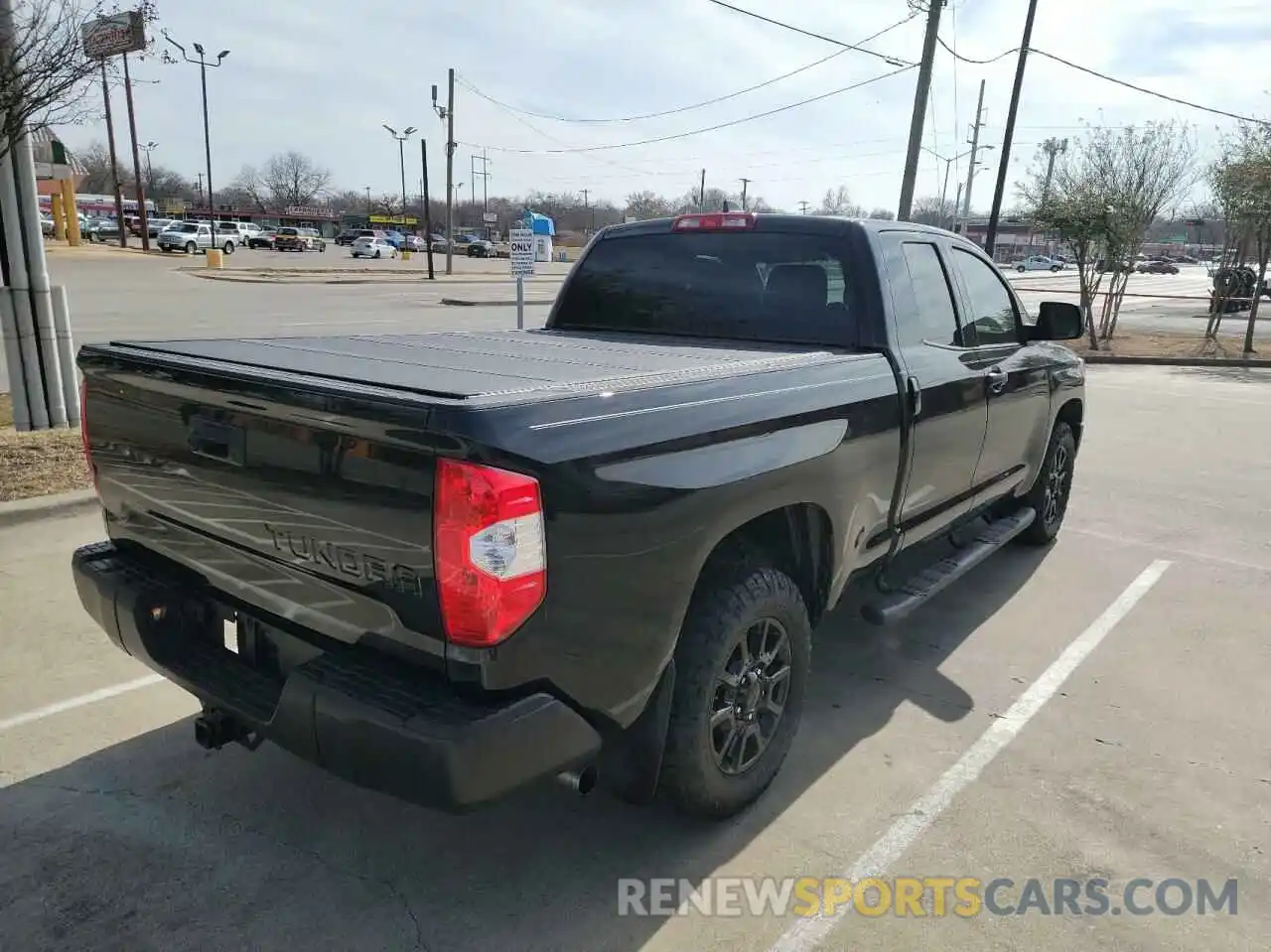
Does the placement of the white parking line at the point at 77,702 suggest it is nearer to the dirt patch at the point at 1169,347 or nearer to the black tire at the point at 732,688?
the black tire at the point at 732,688

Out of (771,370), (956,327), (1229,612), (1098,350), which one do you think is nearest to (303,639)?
(771,370)

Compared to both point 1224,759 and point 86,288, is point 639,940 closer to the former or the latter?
point 1224,759

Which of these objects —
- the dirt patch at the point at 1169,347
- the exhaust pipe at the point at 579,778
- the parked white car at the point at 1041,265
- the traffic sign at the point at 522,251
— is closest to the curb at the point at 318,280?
the traffic sign at the point at 522,251

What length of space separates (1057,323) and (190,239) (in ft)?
182

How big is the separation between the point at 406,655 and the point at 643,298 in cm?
253

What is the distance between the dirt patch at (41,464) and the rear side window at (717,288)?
3.68 meters

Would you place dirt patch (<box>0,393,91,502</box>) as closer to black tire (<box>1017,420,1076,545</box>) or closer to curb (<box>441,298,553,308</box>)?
black tire (<box>1017,420,1076,545</box>)

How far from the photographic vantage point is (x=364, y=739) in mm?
2025

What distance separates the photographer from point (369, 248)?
5994 centimetres

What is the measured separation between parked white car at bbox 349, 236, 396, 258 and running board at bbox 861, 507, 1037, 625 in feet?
197

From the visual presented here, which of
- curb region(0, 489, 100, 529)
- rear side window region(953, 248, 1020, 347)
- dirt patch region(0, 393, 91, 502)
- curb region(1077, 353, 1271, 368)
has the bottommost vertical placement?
curb region(1077, 353, 1271, 368)

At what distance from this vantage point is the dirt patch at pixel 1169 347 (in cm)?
1830

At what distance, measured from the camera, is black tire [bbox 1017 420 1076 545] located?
551 cm

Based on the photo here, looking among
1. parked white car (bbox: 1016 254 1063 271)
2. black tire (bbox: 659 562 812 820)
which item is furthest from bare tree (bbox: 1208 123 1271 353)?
parked white car (bbox: 1016 254 1063 271)
